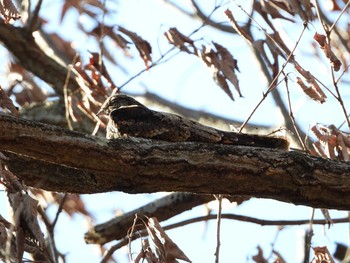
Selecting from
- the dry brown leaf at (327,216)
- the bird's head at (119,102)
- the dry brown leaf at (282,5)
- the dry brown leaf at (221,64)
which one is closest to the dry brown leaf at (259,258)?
the dry brown leaf at (327,216)

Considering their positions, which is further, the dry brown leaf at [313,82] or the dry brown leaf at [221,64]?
the dry brown leaf at [221,64]

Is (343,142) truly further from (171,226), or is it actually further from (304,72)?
(171,226)

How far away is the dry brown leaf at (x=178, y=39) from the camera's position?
4871 mm

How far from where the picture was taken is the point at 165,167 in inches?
127

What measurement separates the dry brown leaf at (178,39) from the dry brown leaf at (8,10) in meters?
1.30

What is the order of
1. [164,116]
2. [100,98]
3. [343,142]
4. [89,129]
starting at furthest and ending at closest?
1. [89,129]
2. [100,98]
3. [343,142]
4. [164,116]

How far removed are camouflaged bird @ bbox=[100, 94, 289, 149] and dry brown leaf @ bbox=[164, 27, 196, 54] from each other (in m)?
1.11

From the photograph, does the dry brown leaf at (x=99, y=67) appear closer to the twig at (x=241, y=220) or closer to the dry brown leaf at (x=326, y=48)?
the twig at (x=241, y=220)

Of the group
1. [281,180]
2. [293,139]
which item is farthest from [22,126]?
[293,139]

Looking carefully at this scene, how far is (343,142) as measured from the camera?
4.23m

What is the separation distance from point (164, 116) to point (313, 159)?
743 mm

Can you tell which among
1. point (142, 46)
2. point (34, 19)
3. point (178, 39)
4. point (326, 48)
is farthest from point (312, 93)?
point (34, 19)

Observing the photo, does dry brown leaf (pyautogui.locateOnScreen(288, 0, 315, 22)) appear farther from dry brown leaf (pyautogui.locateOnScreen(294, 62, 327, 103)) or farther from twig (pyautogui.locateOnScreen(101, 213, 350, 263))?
twig (pyautogui.locateOnScreen(101, 213, 350, 263))

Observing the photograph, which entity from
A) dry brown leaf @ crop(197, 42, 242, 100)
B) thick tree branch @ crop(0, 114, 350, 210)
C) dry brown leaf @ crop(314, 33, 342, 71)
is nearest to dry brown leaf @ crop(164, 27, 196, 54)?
dry brown leaf @ crop(197, 42, 242, 100)
